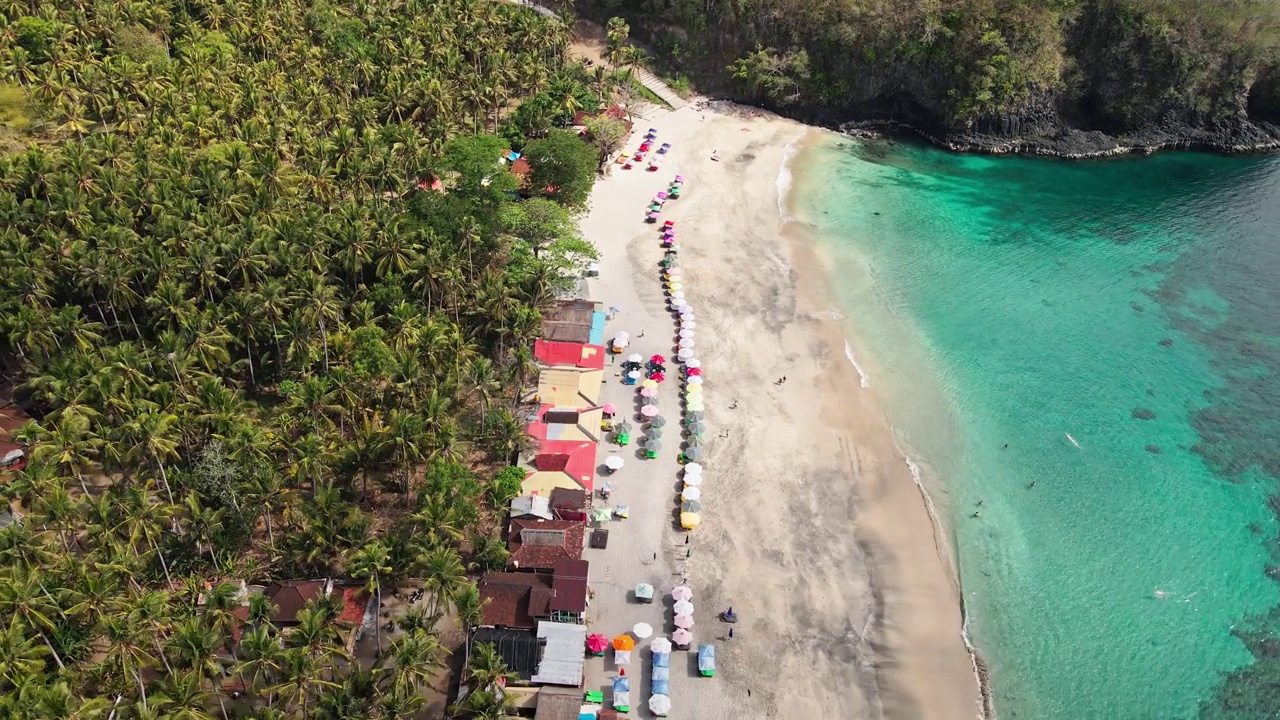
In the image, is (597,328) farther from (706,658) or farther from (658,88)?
(658,88)

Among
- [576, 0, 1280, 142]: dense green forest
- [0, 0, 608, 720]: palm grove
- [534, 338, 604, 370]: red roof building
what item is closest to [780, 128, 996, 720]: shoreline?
[576, 0, 1280, 142]: dense green forest

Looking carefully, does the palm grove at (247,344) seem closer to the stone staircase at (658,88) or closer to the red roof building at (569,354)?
the red roof building at (569,354)

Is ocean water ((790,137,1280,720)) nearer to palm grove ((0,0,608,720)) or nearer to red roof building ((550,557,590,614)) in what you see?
red roof building ((550,557,590,614))

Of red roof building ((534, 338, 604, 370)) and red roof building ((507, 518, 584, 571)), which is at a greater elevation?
red roof building ((534, 338, 604, 370))

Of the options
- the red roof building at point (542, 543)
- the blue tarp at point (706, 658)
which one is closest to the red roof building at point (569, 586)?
the red roof building at point (542, 543)

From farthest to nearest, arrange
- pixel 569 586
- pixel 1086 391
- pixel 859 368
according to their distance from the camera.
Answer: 1. pixel 859 368
2. pixel 1086 391
3. pixel 569 586

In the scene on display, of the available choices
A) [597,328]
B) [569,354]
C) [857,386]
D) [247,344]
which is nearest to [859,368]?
[857,386]
